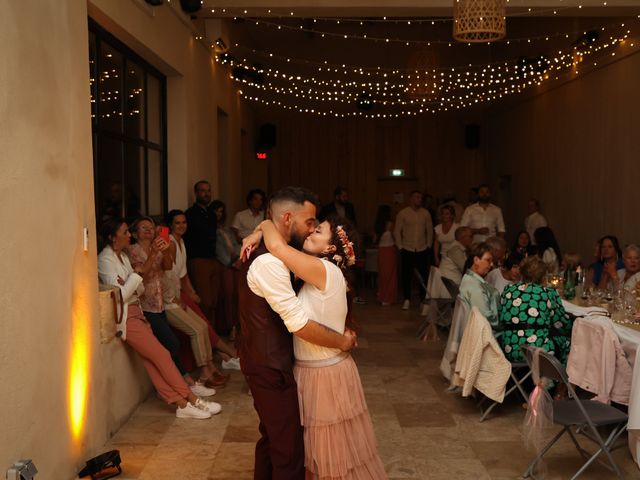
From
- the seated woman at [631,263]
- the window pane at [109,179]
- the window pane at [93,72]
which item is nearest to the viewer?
the window pane at [93,72]

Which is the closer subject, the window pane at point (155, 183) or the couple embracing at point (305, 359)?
the couple embracing at point (305, 359)

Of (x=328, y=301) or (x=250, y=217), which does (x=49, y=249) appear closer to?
(x=328, y=301)

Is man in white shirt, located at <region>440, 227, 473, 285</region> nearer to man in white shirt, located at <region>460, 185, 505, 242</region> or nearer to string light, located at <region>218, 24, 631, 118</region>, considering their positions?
man in white shirt, located at <region>460, 185, 505, 242</region>

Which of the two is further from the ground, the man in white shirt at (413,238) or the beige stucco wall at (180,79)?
the beige stucco wall at (180,79)

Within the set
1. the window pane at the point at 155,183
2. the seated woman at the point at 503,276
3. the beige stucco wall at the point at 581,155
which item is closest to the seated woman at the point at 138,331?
the window pane at the point at 155,183

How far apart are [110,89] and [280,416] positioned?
3.70 m

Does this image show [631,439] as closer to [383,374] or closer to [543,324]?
[543,324]

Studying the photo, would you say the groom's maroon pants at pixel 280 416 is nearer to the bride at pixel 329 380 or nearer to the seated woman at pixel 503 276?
the bride at pixel 329 380

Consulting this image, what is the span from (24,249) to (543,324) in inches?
136

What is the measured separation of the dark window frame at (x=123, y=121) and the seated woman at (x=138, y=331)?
0.45 meters

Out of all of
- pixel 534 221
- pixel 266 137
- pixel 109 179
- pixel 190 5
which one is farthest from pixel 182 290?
pixel 266 137

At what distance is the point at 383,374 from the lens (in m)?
6.88

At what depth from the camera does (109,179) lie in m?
5.99

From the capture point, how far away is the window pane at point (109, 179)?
577cm
